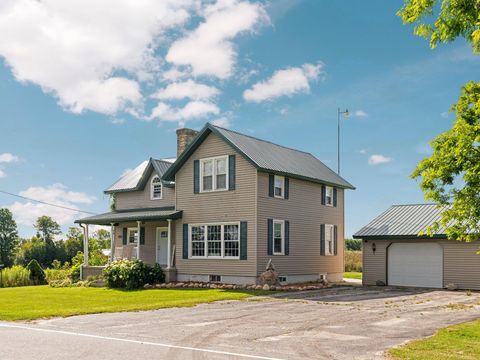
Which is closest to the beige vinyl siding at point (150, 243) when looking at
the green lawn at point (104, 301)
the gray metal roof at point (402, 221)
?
the green lawn at point (104, 301)

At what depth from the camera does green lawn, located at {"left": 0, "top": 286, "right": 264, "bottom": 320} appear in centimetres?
1680

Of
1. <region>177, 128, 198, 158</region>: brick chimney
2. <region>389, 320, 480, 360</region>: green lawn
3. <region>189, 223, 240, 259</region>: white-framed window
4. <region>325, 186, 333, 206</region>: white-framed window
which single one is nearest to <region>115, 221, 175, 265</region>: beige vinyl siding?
<region>189, 223, 240, 259</region>: white-framed window

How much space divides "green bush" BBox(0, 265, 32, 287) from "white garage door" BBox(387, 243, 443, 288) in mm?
21192

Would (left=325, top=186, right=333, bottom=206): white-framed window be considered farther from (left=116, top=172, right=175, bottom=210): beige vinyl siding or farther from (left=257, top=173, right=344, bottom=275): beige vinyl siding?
(left=116, top=172, right=175, bottom=210): beige vinyl siding

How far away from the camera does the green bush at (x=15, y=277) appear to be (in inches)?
1318

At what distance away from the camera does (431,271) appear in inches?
1070

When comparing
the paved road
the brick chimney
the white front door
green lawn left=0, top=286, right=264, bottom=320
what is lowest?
green lawn left=0, top=286, right=264, bottom=320

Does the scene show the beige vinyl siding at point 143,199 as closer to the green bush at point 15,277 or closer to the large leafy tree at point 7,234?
the green bush at point 15,277

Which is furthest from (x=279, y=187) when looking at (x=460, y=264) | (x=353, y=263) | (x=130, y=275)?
(x=353, y=263)

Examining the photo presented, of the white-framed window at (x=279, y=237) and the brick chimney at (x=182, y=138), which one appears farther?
the brick chimney at (x=182, y=138)

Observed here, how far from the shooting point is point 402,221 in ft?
95.6

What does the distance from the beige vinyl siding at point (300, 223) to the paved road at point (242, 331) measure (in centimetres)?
736

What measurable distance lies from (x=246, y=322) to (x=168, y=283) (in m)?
14.5

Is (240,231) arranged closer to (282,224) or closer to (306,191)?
(282,224)
